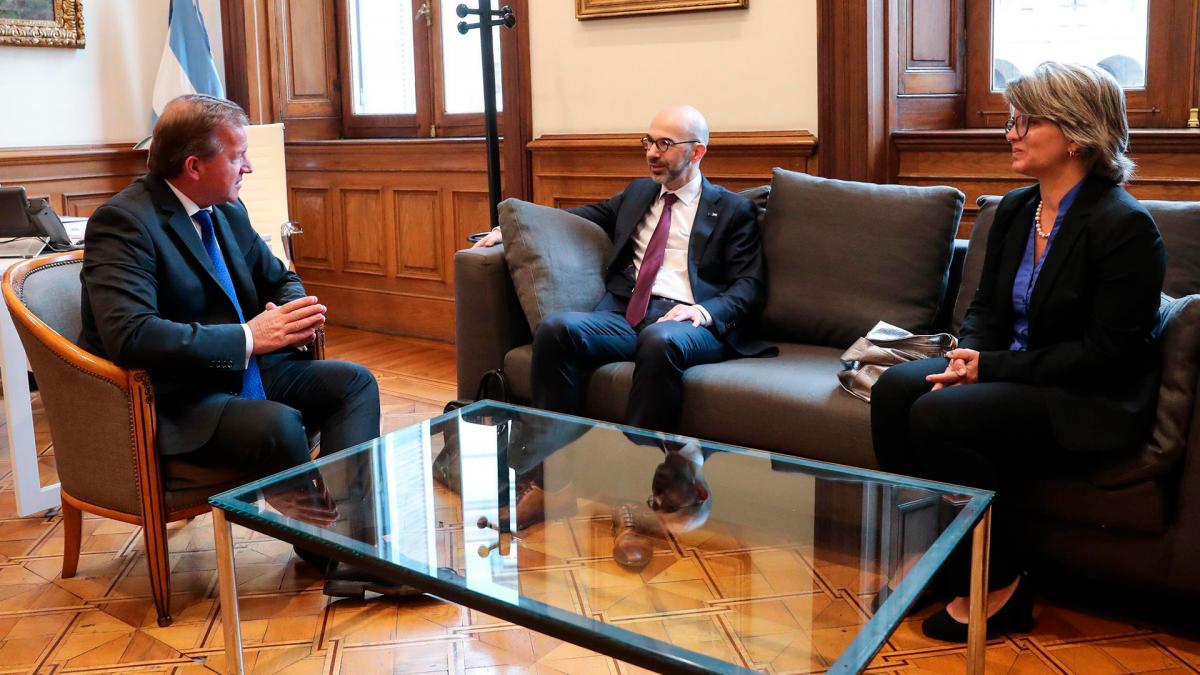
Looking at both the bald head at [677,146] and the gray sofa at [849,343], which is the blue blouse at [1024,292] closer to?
the gray sofa at [849,343]

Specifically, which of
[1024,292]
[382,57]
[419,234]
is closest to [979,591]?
[1024,292]

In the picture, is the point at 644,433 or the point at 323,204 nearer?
the point at 644,433

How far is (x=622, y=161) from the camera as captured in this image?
14.8 ft

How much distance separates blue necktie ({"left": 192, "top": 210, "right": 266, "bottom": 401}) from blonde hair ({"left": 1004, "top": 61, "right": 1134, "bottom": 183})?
6.10 feet

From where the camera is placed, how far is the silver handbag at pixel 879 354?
276cm

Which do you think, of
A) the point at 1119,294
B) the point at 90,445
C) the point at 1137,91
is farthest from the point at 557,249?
the point at 1137,91

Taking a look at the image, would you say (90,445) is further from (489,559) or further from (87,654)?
(489,559)

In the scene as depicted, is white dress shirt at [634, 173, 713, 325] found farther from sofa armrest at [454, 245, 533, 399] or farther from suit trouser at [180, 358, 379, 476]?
suit trouser at [180, 358, 379, 476]

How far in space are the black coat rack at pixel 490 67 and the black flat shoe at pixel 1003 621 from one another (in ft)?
8.14

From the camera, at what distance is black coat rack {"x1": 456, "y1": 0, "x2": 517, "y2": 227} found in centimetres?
437

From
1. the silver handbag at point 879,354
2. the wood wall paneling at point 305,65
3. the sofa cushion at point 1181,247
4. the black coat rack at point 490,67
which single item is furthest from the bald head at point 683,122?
the wood wall paneling at point 305,65

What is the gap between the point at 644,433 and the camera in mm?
2332

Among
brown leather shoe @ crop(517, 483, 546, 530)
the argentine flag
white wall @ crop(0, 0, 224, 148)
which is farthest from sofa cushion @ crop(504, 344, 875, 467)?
white wall @ crop(0, 0, 224, 148)

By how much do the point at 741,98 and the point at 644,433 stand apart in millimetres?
2134
